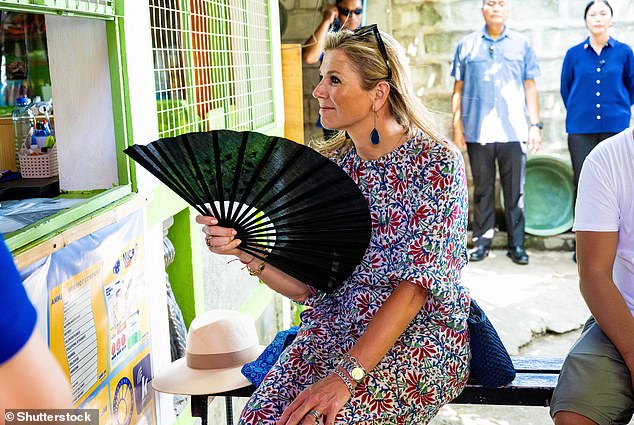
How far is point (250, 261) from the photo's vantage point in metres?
2.38

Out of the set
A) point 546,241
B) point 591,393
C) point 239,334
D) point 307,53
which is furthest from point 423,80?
point 591,393

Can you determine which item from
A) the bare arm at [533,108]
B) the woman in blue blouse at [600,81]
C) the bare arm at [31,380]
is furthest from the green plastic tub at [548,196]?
the bare arm at [31,380]

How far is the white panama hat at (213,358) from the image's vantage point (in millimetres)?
2693

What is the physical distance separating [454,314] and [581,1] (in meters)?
5.30

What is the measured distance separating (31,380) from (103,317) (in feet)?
4.42

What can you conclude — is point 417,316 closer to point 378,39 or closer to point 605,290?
point 605,290

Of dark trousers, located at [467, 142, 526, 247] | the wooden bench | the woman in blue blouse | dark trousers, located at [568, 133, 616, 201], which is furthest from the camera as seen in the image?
dark trousers, located at [467, 142, 526, 247]

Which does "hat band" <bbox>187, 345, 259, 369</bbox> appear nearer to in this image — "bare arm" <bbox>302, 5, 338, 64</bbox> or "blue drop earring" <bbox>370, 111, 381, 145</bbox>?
"blue drop earring" <bbox>370, 111, 381, 145</bbox>

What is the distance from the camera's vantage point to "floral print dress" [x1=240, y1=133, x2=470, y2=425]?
2.24 meters

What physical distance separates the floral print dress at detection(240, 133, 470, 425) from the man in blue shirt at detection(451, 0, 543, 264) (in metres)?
4.47

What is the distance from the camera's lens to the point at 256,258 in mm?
2385

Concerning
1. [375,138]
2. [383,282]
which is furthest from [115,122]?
[383,282]

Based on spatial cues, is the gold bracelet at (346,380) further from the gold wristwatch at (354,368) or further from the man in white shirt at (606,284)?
the man in white shirt at (606,284)

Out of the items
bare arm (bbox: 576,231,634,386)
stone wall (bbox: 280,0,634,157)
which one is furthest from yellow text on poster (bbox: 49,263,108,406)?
stone wall (bbox: 280,0,634,157)
